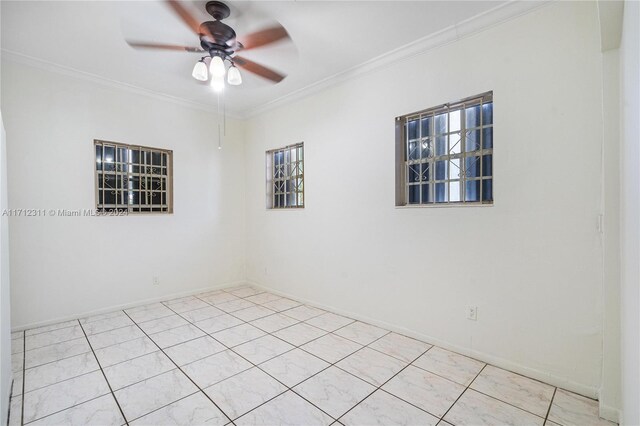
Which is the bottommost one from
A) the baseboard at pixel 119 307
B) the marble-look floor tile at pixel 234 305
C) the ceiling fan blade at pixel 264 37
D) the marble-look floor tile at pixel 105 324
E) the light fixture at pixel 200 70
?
the marble-look floor tile at pixel 234 305

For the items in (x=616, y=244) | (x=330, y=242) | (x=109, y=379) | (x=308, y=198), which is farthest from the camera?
(x=308, y=198)

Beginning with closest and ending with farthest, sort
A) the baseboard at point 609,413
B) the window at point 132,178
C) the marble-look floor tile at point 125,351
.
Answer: the baseboard at point 609,413 → the marble-look floor tile at point 125,351 → the window at point 132,178

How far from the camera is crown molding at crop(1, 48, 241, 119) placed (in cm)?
316

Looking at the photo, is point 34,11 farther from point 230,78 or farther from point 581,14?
point 581,14

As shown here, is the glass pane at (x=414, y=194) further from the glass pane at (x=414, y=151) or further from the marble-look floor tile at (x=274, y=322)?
the marble-look floor tile at (x=274, y=322)

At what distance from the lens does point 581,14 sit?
2.12 meters

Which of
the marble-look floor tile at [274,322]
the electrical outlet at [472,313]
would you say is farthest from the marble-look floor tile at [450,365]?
the marble-look floor tile at [274,322]

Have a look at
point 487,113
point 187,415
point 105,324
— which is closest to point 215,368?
point 187,415

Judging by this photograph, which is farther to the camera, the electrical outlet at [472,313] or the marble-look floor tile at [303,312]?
the marble-look floor tile at [303,312]

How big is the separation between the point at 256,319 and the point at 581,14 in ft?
13.1

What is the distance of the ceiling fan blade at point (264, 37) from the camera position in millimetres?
2312

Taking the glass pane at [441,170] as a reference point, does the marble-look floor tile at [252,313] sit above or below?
below

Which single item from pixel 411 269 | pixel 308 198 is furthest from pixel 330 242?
pixel 411 269

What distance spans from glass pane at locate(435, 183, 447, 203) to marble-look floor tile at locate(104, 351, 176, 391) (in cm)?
277
